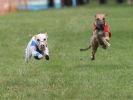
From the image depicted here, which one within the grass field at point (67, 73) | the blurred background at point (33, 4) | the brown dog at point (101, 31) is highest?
the brown dog at point (101, 31)

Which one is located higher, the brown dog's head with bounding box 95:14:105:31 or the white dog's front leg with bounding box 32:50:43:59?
the brown dog's head with bounding box 95:14:105:31

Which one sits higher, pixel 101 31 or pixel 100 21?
pixel 100 21

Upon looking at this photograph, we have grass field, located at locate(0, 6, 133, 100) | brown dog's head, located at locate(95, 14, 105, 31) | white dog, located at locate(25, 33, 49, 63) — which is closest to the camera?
grass field, located at locate(0, 6, 133, 100)

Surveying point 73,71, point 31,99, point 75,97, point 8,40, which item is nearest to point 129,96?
point 75,97

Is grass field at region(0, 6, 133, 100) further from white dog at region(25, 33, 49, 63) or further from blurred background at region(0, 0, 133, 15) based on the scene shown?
blurred background at region(0, 0, 133, 15)

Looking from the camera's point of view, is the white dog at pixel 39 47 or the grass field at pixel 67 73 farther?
the white dog at pixel 39 47

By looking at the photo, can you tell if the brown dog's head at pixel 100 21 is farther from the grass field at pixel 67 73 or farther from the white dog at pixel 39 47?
the white dog at pixel 39 47

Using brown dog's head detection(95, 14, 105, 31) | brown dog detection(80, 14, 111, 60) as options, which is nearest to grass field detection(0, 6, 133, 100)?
brown dog detection(80, 14, 111, 60)

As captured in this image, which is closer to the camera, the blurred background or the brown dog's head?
the brown dog's head

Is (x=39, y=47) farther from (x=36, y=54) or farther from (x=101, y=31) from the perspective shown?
(x=101, y=31)

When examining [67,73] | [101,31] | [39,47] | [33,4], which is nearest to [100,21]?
[101,31]

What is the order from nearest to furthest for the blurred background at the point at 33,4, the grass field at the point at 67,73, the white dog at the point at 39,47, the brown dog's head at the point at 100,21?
the grass field at the point at 67,73
the white dog at the point at 39,47
the brown dog's head at the point at 100,21
the blurred background at the point at 33,4

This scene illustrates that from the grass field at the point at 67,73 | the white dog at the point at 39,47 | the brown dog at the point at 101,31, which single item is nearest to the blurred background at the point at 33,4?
the grass field at the point at 67,73

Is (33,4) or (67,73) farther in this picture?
(33,4)
